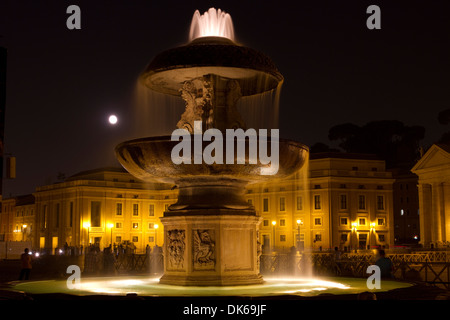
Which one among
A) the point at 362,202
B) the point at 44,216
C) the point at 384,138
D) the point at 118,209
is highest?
the point at 384,138

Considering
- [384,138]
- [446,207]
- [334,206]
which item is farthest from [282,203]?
[384,138]

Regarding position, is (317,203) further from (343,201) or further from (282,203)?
(282,203)

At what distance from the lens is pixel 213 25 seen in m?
13.7

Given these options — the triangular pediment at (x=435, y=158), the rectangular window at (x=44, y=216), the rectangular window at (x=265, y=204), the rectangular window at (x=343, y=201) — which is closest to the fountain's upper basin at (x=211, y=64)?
the triangular pediment at (x=435, y=158)

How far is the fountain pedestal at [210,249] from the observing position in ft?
39.6

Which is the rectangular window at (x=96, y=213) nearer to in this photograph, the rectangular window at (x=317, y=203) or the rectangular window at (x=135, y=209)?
the rectangular window at (x=135, y=209)

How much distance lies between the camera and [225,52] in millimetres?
12336

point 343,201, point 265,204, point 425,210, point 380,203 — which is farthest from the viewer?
point 265,204

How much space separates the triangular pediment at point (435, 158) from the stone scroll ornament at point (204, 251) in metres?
52.3

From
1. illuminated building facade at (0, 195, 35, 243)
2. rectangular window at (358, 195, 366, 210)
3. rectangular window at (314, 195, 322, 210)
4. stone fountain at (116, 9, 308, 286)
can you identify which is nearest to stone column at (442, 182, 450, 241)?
rectangular window at (358, 195, 366, 210)

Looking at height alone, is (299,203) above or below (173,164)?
above

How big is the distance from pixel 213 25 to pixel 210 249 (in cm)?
452

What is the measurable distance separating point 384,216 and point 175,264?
66058 millimetres

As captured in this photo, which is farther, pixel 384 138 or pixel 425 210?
pixel 384 138
